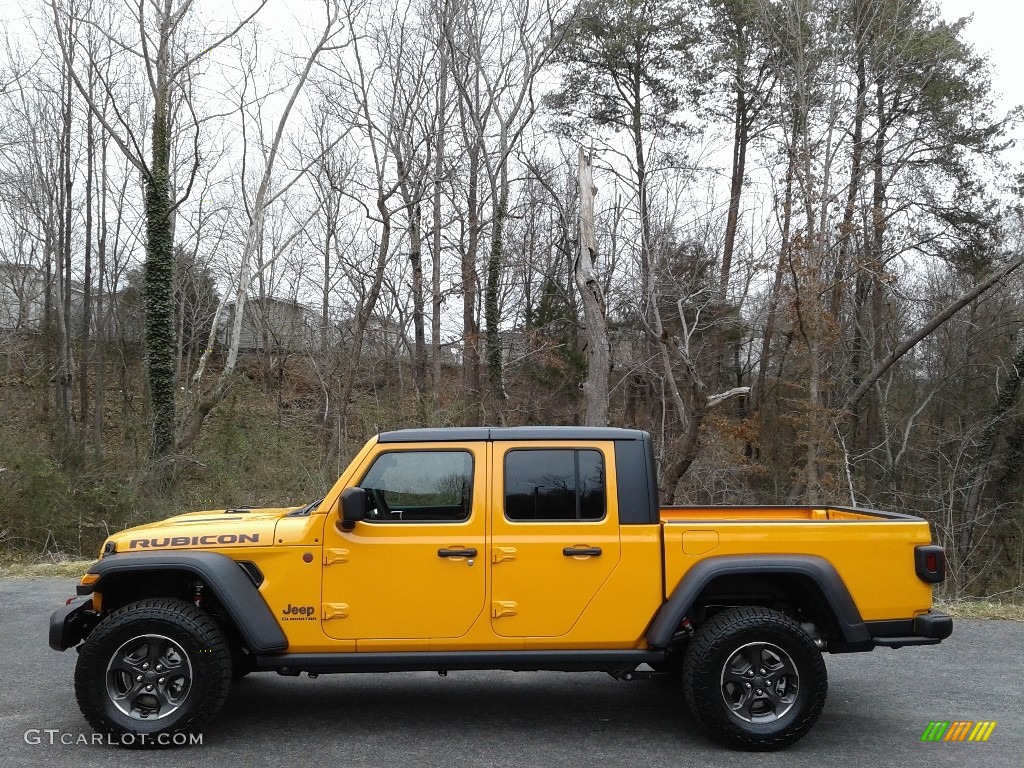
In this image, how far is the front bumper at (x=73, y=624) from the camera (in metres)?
5.04

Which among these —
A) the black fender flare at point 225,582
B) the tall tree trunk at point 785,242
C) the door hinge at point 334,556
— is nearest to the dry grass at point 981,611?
the door hinge at point 334,556

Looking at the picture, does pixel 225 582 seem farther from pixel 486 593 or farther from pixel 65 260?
pixel 65 260

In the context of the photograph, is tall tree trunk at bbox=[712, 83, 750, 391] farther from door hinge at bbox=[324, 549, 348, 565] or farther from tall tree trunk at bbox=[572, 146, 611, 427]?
door hinge at bbox=[324, 549, 348, 565]

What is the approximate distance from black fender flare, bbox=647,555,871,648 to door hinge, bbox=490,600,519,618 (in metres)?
0.81

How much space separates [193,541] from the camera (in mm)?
5117

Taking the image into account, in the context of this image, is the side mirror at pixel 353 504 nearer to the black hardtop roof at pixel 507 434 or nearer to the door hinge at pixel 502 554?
the black hardtop roof at pixel 507 434

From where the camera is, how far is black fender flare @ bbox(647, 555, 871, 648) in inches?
197

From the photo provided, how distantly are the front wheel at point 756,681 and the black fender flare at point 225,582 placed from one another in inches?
95.4

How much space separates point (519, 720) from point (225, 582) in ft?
6.66

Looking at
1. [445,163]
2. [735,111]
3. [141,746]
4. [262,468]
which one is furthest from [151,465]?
[735,111]

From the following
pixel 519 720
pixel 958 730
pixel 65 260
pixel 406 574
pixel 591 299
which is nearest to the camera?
pixel 406 574

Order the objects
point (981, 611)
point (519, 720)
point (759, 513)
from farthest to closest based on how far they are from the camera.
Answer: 1. point (981, 611)
2. point (759, 513)
3. point (519, 720)

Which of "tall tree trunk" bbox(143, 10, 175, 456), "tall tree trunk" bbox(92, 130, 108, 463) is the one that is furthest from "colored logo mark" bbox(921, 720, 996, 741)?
"tall tree trunk" bbox(92, 130, 108, 463)

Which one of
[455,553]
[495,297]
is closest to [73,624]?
[455,553]
